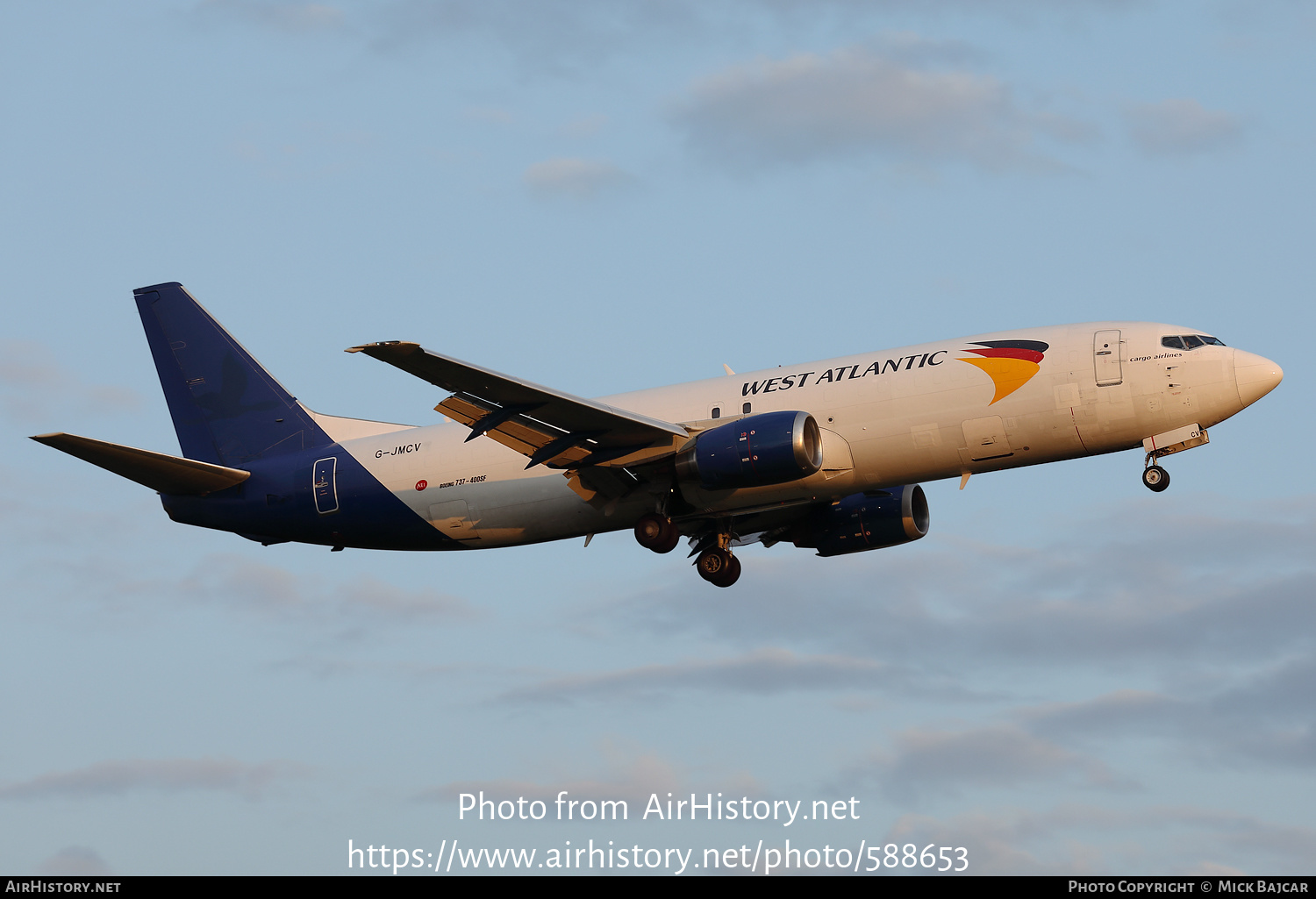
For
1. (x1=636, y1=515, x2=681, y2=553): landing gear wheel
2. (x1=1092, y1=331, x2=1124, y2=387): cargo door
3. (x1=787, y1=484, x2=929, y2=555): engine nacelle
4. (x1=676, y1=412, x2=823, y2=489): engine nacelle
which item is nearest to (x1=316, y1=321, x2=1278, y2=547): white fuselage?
(x1=1092, y1=331, x2=1124, y2=387): cargo door

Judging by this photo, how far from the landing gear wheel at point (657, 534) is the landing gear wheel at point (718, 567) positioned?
131 inches

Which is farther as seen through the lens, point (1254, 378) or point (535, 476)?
point (535, 476)

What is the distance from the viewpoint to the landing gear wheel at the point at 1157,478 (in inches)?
1537

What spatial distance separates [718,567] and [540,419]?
8356mm

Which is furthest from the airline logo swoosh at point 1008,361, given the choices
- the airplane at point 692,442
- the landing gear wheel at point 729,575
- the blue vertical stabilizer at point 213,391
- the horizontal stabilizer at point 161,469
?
the horizontal stabilizer at point 161,469

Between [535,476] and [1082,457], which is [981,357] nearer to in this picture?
[1082,457]

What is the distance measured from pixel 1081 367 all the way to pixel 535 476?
14.6m

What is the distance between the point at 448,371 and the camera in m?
37.6

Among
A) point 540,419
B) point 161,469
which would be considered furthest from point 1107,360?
point 161,469

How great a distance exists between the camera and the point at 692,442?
4081 centimetres

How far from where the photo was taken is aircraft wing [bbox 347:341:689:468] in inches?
1476

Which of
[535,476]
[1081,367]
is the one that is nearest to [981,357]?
[1081,367]

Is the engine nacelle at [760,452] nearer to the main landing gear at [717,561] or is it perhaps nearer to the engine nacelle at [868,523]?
the main landing gear at [717,561]

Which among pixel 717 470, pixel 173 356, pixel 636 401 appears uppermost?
pixel 173 356
